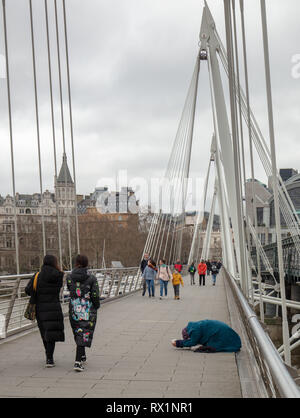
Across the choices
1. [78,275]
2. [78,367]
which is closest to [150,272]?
[78,275]

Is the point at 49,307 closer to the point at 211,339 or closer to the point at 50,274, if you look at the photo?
the point at 50,274

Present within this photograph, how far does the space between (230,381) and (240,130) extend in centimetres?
413

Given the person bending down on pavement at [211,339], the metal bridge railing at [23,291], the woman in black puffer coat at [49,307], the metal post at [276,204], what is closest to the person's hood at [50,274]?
the woman in black puffer coat at [49,307]

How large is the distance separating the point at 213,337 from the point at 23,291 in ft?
14.6

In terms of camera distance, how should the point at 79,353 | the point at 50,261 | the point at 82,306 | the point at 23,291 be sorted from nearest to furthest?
1. the point at 79,353
2. the point at 82,306
3. the point at 50,261
4. the point at 23,291

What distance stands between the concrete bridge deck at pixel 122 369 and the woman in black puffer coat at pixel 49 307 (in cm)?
31

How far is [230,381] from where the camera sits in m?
6.12

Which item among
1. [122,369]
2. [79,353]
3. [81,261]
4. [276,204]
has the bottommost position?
[122,369]

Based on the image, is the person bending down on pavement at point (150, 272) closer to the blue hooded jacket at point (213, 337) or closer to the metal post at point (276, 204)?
the blue hooded jacket at point (213, 337)

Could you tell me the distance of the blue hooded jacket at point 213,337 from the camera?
26.9 ft

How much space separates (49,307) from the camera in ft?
23.0

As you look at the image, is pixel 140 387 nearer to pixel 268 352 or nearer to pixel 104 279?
pixel 268 352
